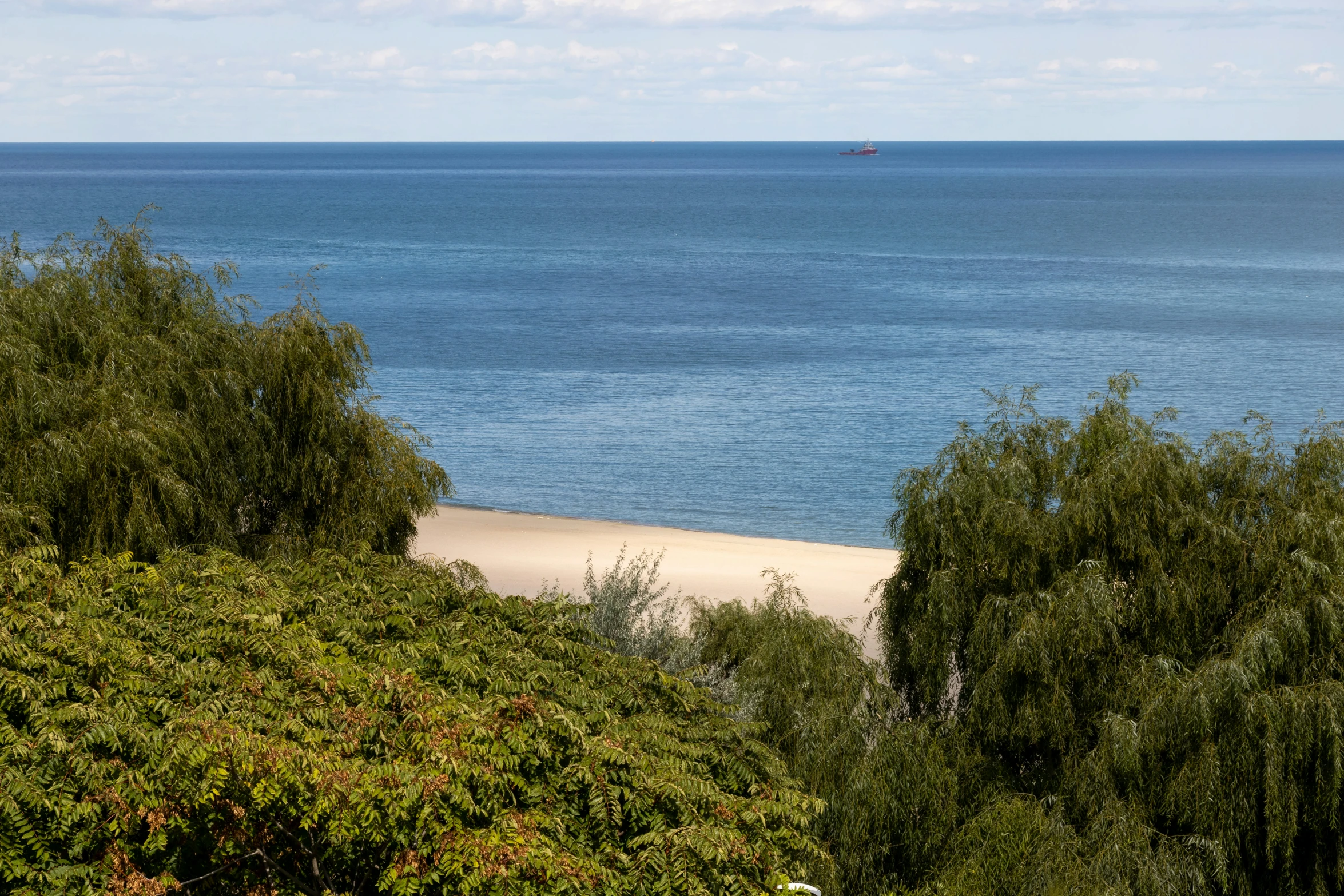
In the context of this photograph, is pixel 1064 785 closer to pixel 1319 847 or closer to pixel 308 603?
pixel 1319 847

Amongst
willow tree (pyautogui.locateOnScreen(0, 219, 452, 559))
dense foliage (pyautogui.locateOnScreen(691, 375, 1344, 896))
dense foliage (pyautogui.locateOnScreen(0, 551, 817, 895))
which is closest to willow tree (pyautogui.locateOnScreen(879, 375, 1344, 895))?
dense foliage (pyautogui.locateOnScreen(691, 375, 1344, 896))

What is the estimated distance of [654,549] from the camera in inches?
1404

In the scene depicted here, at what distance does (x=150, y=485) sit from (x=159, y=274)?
4647 millimetres

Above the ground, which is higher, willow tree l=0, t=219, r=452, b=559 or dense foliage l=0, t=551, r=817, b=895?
willow tree l=0, t=219, r=452, b=559

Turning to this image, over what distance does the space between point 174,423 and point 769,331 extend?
189 feet

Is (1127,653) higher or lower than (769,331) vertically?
lower

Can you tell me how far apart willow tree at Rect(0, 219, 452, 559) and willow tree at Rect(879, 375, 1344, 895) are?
24.6 ft

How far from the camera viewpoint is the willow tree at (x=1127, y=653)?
1295 centimetres

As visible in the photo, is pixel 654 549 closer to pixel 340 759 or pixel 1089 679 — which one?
pixel 1089 679

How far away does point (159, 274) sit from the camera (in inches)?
731

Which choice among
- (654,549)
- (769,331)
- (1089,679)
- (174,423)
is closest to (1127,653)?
(1089,679)

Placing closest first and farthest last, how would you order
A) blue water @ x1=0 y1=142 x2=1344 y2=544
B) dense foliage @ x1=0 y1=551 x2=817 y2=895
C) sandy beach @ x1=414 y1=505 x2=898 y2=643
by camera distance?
dense foliage @ x1=0 y1=551 x2=817 y2=895, sandy beach @ x1=414 y1=505 x2=898 y2=643, blue water @ x1=0 y1=142 x2=1344 y2=544

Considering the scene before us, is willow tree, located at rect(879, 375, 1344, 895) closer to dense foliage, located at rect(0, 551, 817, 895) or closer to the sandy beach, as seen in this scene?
dense foliage, located at rect(0, 551, 817, 895)

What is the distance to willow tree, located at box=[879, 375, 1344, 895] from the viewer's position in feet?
42.5
